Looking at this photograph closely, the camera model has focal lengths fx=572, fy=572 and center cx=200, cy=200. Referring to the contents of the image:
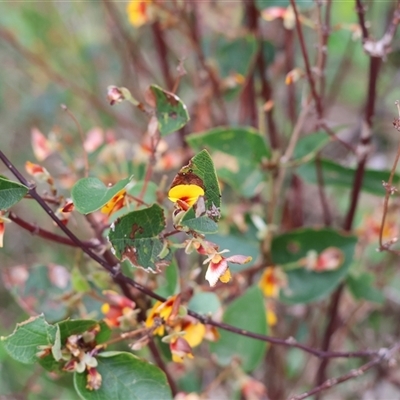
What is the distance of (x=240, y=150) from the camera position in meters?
0.64

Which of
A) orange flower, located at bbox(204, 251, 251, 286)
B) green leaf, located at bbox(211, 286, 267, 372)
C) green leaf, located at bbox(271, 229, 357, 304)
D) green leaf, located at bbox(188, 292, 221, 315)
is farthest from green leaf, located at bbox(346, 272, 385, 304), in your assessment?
orange flower, located at bbox(204, 251, 251, 286)

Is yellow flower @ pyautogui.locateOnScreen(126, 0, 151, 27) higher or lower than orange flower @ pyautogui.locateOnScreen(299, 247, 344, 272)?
higher

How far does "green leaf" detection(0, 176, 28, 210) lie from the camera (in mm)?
385

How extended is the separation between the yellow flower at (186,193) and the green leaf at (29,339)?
0.44 feet

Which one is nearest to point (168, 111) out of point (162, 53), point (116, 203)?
point (116, 203)

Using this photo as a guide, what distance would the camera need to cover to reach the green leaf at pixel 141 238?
1.28ft

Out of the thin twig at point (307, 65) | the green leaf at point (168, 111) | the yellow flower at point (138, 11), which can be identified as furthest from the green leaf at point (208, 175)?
the yellow flower at point (138, 11)

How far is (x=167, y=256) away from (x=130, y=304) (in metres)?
0.09

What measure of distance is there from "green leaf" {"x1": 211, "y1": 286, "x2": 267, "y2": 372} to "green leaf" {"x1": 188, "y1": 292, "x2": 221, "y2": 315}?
89mm

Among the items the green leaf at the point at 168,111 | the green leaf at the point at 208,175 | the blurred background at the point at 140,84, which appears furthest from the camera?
the blurred background at the point at 140,84

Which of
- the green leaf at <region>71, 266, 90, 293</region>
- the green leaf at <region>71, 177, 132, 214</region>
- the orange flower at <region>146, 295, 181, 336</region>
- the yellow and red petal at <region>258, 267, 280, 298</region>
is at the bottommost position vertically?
the yellow and red petal at <region>258, 267, 280, 298</region>

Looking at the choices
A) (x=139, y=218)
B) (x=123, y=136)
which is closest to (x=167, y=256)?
(x=139, y=218)

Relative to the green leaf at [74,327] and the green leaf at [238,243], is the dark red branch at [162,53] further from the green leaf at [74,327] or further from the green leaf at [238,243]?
the green leaf at [74,327]

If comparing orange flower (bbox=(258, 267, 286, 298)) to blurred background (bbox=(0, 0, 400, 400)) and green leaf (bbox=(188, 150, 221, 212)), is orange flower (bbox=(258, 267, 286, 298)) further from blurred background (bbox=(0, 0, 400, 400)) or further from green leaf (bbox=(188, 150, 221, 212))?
green leaf (bbox=(188, 150, 221, 212))
